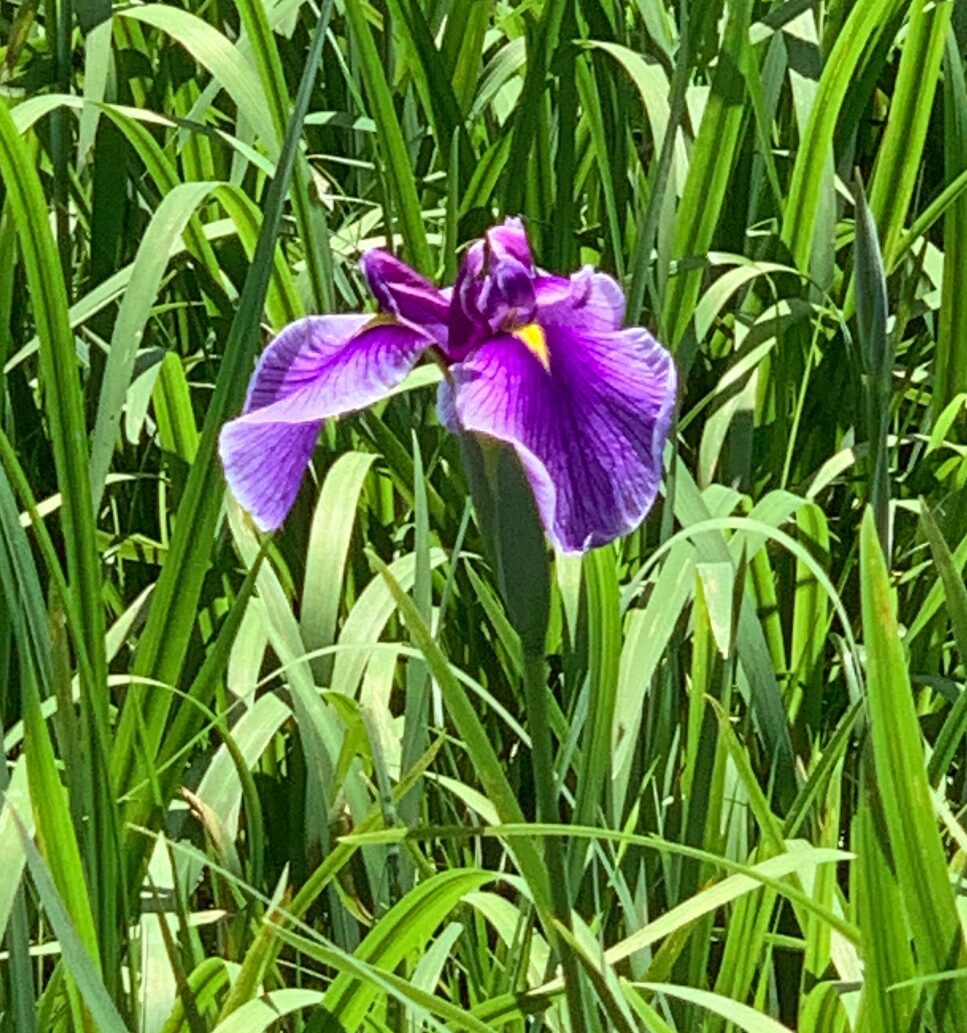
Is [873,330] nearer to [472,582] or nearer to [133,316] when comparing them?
[472,582]

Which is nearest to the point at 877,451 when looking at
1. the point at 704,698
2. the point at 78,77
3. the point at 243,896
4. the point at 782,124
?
the point at 704,698

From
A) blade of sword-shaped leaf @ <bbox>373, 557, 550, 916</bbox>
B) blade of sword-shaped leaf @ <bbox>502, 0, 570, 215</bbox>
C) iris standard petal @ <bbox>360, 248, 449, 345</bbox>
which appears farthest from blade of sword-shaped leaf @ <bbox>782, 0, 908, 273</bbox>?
blade of sword-shaped leaf @ <bbox>373, 557, 550, 916</bbox>

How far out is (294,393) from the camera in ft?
2.45

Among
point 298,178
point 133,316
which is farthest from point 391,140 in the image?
point 133,316

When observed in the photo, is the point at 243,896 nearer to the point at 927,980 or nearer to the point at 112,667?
the point at 112,667

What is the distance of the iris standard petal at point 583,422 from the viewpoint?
2.19 ft

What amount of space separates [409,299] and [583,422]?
13 centimetres

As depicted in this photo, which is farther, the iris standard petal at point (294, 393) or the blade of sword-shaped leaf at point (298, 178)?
the blade of sword-shaped leaf at point (298, 178)

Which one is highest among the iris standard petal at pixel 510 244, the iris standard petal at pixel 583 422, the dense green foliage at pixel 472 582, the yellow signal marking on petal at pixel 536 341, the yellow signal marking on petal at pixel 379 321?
the iris standard petal at pixel 510 244

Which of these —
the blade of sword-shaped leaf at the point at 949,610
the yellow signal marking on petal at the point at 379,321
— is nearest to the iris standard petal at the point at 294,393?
the yellow signal marking on petal at the point at 379,321

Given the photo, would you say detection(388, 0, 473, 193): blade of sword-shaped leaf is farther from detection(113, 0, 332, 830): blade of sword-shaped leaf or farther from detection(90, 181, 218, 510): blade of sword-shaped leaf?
detection(113, 0, 332, 830): blade of sword-shaped leaf

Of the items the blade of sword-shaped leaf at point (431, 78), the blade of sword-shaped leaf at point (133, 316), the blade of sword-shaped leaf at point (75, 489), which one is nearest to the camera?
the blade of sword-shaped leaf at point (75, 489)

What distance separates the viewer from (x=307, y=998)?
89 centimetres

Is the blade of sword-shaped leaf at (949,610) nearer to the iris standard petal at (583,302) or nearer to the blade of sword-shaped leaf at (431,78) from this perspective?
the iris standard petal at (583,302)
